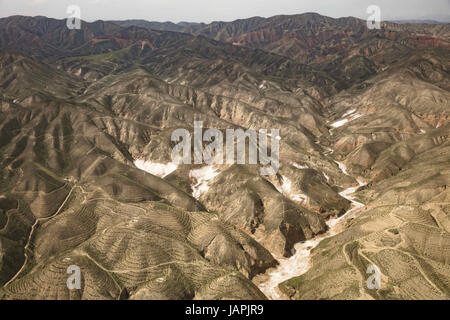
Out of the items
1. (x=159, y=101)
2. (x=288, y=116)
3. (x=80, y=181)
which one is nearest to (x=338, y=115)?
(x=288, y=116)

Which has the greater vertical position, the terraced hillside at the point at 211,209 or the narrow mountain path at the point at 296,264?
the terraced hillside at the point at 211,209

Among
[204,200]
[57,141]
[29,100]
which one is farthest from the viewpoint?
[29,100]

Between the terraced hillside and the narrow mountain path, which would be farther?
the narrow mountain path

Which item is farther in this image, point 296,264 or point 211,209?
point 211,209

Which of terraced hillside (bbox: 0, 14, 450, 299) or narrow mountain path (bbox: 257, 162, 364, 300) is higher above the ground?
terraced hillside (bbox: 0, 14, 450, 299)

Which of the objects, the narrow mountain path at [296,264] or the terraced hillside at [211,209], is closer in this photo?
the terraced hillside at [211,209]

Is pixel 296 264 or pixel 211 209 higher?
pixel 211 209

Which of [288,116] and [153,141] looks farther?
[288,116]

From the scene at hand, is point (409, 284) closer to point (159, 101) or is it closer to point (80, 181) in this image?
point (80, 181)
